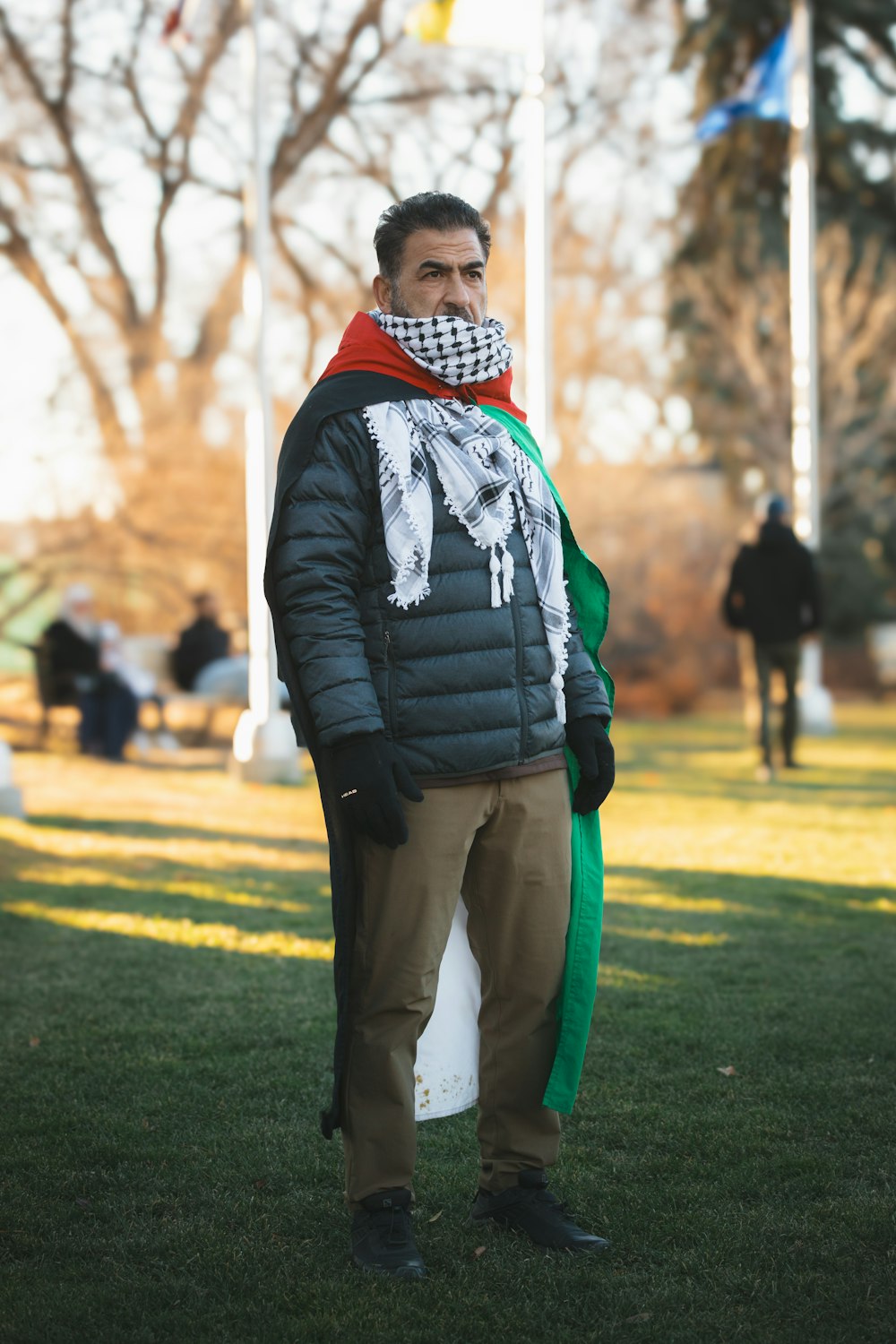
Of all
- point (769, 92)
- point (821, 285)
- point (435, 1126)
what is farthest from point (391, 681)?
point (821, 285)

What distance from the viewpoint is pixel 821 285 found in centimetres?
2459

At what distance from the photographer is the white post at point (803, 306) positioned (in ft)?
52.8

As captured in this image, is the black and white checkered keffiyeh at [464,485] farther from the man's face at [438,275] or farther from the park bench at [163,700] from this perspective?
the park bench at [163,700]

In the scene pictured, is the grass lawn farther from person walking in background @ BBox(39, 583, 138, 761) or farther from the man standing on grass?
person walking in background @ BBox(39, 583, 138, 761)

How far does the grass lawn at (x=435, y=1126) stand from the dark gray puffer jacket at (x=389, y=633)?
1083mm

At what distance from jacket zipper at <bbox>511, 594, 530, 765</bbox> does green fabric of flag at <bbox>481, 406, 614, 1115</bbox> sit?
0.24 meters

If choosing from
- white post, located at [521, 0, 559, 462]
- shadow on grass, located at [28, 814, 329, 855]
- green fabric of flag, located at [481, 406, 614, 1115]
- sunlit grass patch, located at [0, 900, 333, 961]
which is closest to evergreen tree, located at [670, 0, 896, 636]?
white post, located at [521, 0, 559, 462]

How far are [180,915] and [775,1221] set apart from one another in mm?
3925

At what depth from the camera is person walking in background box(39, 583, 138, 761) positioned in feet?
46.4

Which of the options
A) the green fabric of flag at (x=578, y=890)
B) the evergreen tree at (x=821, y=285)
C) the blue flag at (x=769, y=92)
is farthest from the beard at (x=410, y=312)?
the evergreen tree at (x=821, y=285)

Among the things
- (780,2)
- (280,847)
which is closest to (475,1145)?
(280,847)

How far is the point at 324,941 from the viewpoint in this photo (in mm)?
6191

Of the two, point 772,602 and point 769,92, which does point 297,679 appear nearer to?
point 772,602

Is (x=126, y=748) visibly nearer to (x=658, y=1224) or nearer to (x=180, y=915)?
(x=180, y=915)
